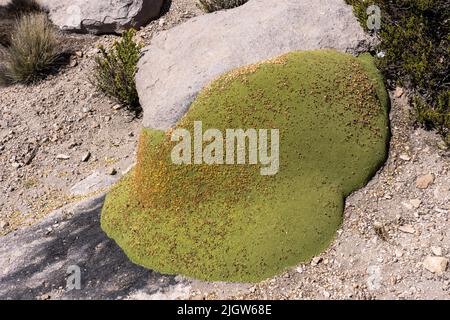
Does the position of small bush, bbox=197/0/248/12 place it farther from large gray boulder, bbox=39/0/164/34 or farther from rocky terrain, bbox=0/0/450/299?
rocky terrain, bbox=0/0/450/299

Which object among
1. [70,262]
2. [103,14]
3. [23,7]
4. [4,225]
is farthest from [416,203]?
[23,7]

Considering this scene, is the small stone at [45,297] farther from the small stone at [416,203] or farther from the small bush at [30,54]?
the small bush at [30,54]

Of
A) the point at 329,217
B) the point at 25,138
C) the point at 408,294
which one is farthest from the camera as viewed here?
the point at 25,138

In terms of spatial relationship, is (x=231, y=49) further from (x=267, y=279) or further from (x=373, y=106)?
(x=267, y=279)

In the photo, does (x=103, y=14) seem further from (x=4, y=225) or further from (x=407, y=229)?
(x=407, y=229)

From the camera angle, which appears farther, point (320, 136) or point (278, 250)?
point (320, 136)

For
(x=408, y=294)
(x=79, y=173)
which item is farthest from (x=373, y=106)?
(x=79, y=173)

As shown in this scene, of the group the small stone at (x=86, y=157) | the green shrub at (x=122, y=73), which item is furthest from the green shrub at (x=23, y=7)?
the small stone at (x=86, y=157)

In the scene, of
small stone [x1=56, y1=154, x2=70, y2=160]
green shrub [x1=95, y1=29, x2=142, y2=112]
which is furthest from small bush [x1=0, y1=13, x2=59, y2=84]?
small stone [x1=56, y1=154, x2=70, y2=160]
